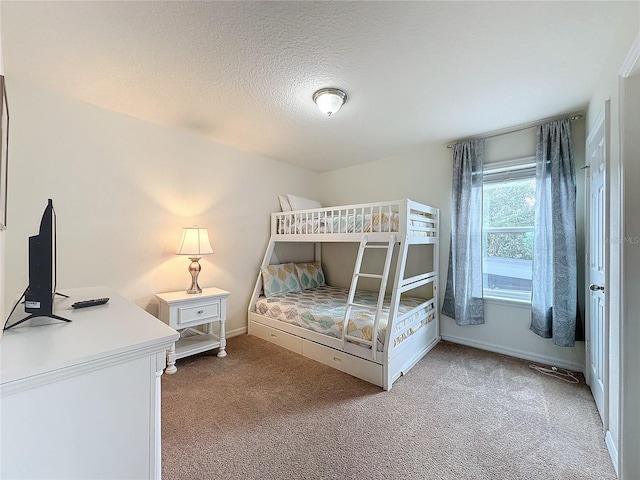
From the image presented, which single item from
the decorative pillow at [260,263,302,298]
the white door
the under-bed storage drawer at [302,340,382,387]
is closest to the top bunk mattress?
the decorative pillow at [260,263,302,298]

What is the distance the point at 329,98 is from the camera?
6.87 feet

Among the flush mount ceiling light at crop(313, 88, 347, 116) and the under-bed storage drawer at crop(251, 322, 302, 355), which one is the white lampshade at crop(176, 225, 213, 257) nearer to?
the under-bed storage drawer at crop(251, 322, 302, 355)

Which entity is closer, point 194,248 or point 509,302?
point 194,248

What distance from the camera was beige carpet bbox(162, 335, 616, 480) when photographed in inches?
56.3

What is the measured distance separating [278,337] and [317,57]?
8.62ft

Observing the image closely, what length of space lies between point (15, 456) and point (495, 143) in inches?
150

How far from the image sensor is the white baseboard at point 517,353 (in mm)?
2492

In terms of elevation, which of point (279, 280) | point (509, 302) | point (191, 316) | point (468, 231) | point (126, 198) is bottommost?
point (191, 316)

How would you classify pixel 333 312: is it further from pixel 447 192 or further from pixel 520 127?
pixel 520 127

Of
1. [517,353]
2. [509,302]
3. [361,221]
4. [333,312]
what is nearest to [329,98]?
[361,221]

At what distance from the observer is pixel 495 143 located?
2.90m

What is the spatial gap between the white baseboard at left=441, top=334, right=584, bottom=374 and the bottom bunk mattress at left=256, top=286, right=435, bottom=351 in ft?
1.37

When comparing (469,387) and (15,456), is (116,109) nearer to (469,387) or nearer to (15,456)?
(15,456)

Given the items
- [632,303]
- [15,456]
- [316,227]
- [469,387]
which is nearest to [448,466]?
[469,387]
